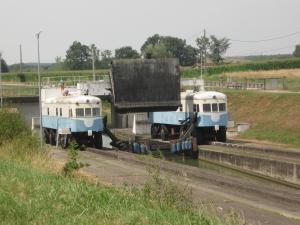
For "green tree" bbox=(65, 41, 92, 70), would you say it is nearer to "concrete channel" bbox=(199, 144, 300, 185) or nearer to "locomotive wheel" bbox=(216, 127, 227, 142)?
"locomotive wheel" bbox=(216, 127, 227, 142)

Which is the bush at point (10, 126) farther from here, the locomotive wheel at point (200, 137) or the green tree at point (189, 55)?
the green tree at point (189, 55)

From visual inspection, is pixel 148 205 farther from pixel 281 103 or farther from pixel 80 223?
pixel 281 103

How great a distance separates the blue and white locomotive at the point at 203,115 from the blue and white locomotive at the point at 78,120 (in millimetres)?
5475

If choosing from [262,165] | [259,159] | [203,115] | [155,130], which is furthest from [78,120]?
[262,165]

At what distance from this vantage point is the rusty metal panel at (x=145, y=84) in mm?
36938

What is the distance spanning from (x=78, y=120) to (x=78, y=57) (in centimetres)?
12429

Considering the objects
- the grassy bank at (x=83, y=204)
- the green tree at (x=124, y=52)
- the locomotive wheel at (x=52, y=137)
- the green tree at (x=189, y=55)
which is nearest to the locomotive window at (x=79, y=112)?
the locomotive wheel at (x=52, y=137)

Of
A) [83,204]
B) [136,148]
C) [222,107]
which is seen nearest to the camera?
[83,204]

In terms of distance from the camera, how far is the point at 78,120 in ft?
124

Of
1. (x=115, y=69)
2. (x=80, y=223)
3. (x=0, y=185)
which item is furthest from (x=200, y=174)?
(x=115, y=69)

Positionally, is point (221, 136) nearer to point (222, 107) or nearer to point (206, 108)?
point (222, 107)

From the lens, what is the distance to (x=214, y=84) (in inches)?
2921

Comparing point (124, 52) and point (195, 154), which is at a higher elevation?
point (124, 52)

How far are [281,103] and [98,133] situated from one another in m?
17.9
